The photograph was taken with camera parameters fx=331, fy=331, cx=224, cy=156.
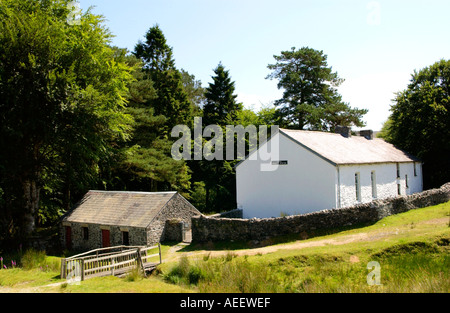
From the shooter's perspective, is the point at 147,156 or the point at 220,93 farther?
the point at 220,93

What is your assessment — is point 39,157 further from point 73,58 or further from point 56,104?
point 73,58

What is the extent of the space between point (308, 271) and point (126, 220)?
13.9 m

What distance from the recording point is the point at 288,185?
25250 mm

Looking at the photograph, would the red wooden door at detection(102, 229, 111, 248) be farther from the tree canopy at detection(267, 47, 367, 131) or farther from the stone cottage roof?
the tree canopy at detection(267, 47, 367, 131)

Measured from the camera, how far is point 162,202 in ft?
76.6

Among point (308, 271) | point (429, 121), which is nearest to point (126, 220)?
point (308, 271)

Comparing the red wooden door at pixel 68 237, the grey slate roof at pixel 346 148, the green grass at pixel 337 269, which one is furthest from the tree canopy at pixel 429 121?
the red wooden door at pixel 68 237

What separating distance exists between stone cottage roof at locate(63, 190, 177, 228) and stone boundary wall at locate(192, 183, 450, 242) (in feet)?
10.4

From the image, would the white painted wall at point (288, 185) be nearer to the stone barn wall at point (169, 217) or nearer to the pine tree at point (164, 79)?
the stone barn wall at point (169, 217)

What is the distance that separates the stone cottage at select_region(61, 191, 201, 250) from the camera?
870 inches

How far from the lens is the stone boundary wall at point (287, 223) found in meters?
20.2

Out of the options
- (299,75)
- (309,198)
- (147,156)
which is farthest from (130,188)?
(299,75)

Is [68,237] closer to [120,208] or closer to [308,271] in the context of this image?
[120,208]
